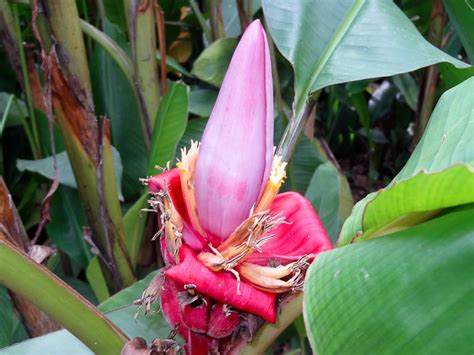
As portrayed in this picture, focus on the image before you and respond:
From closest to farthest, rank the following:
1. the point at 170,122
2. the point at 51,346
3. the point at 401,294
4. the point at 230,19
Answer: the point at 401,294
the point at 51,346
the point at 170,122
the point at 230,19

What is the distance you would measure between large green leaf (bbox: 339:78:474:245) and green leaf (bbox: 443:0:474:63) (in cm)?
25

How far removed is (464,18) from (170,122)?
1.10 ft

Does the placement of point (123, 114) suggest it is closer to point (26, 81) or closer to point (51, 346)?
point (26, 81)

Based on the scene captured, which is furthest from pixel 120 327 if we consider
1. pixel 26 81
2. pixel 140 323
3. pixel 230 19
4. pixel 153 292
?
pixel 230 19

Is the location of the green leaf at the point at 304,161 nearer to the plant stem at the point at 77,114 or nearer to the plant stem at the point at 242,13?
the plant stem at the point at 242,13

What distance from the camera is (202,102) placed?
964mm

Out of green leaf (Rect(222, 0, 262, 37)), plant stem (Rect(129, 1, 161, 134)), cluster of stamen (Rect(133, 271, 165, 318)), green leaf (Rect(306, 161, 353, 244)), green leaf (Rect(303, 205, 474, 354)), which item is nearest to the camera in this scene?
green leaf (Rect(303, 205, 474, 354))

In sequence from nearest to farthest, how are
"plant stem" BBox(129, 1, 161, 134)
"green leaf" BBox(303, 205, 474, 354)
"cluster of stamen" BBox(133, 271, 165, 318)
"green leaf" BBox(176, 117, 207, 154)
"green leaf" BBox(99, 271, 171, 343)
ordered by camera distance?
1. "green leaf" BBox(303, 205, 474, 354)
2. "cluster of stamen" BBox(133, 271, 165, 318)
3. "green leaf" BBox(99, 271, 171, 343)
4. "plant stem" BBox(129, 1, 161, 134)
5. "green leaf" BBox(176, 117, 207, 154)

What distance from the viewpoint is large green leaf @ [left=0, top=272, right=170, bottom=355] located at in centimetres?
42

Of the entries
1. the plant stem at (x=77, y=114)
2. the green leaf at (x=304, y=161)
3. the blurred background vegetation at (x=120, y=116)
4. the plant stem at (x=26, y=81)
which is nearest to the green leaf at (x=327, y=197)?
the blurred background vegetation at (x=120, y=116)

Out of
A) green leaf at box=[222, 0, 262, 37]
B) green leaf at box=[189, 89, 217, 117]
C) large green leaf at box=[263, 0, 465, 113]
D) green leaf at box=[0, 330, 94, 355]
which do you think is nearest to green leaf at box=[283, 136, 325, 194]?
green leaf at box=[189, 89, 217, 117]

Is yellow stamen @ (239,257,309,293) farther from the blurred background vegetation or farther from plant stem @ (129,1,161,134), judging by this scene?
plant stem @ (129,1,161,134)

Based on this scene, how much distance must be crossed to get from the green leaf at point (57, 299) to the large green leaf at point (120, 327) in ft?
0.25

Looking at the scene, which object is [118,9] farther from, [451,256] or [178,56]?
[451,256]
